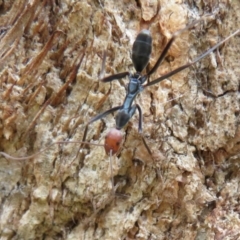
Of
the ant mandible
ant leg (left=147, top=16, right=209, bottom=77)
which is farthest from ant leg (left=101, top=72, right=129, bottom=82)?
ant leg (left=147, top=16, right=209, bottom=77)

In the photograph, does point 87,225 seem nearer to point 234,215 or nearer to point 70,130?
point 70,130

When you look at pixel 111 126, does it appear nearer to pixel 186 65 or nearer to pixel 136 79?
pixel 136 79

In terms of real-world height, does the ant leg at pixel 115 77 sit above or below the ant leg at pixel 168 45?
below

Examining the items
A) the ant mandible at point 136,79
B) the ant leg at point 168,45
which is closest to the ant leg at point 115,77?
the ant mandible at point 136,79

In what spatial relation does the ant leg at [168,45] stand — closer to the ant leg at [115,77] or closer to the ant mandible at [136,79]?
the ant mandible at [136,79]

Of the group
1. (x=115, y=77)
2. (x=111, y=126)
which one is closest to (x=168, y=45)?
(x=115, y=77)
